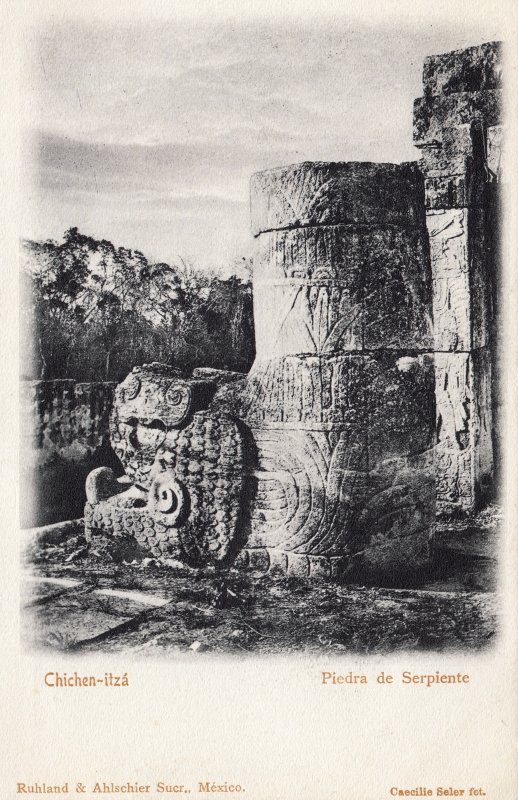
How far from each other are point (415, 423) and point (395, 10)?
7.10 feet

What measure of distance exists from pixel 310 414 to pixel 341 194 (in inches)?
48.3

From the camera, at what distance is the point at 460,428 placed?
6.46m

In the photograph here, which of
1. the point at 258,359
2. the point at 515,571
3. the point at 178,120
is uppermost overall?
the point at 178,120

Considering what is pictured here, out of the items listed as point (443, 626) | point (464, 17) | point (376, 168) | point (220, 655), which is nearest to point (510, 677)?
point (443, 626)

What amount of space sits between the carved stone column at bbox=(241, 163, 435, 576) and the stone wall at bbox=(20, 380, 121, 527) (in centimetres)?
124

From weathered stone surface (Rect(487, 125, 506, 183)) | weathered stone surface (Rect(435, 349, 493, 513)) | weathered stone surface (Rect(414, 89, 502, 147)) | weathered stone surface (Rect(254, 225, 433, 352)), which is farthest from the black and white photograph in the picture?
weathered stone surface (Rect(487, 125, 506, 183))

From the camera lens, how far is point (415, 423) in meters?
4.61

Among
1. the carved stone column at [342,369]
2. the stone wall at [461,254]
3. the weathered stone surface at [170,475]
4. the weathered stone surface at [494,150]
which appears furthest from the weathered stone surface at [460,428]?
the weathered stone surface at [170,475]

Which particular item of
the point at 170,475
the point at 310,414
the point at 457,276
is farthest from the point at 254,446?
the point at 457,276

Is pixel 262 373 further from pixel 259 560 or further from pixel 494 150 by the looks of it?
pixel 494 150

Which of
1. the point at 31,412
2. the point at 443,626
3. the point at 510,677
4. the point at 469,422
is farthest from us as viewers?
the point at 469,422

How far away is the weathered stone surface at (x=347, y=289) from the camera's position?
4.46m

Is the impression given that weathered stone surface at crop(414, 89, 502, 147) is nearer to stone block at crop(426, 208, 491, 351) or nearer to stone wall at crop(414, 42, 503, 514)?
stone wall at crop(414, 42, 503, 514)

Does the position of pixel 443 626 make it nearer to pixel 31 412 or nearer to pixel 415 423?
pixel 415 423
